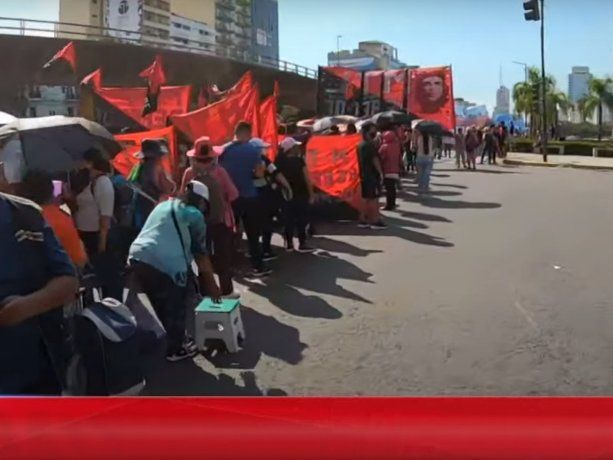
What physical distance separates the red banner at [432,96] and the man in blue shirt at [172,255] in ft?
44.6

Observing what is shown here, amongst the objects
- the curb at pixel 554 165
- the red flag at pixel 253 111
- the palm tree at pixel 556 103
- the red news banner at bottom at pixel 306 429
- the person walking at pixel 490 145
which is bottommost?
the red news banner at bottom at pixel 306 429

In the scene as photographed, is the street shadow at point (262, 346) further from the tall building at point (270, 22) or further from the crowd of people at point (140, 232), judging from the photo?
the tall building at point (270, 22)

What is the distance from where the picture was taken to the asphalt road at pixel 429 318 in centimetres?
446

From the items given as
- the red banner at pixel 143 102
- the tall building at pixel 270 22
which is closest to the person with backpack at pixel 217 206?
the tall building at pixel 270 22

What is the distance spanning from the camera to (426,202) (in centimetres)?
1458

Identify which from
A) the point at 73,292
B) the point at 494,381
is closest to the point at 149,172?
the point at 494,381

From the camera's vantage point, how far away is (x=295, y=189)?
8852 millimetres

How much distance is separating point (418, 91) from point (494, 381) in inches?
593

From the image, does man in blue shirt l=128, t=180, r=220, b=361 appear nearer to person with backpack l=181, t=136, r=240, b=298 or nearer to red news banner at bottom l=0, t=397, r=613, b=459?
person with backpack l=181, t=136, r=240, b=298

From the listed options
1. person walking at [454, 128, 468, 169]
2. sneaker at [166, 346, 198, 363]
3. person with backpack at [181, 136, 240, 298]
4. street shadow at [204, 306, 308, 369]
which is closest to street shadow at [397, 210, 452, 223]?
person with backpack at [181, 136, 240, 298]

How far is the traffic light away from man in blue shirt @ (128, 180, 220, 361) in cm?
228

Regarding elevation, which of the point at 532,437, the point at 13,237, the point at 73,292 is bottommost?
the point at 532,437

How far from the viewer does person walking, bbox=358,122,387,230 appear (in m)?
10.6

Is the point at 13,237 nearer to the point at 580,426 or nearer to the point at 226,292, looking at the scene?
the point at 580,426
